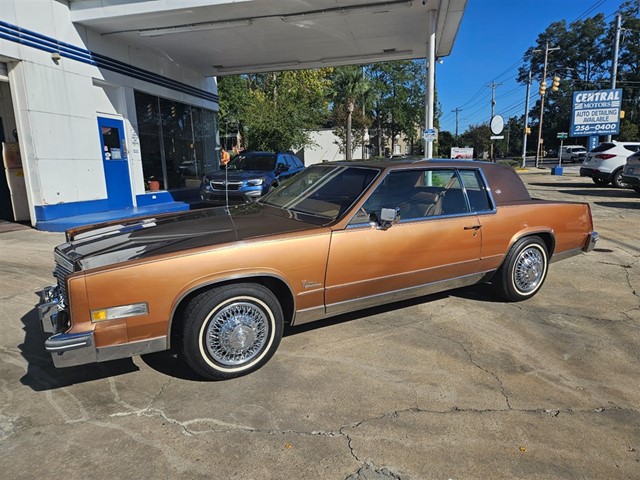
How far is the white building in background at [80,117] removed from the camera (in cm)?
880

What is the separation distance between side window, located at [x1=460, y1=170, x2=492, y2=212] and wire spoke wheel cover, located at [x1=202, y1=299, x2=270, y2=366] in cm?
250

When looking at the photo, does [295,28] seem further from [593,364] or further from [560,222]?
[593,364]

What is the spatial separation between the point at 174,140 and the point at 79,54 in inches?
172

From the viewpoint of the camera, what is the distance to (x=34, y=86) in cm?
889

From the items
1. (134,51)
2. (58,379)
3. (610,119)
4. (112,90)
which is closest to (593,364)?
(58,379)

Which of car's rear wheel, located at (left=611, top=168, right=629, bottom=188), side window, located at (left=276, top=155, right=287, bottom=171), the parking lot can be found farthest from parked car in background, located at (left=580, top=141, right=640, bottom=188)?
the parking lot

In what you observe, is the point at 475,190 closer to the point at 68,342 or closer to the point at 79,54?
the point at 68,342

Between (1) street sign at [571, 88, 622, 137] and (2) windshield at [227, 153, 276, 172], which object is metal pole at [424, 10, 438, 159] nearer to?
(2) windshield at [227, 153, 276, 172]

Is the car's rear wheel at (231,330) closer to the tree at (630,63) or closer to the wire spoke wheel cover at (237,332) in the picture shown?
the wire spoke wheel cover at (237,332)

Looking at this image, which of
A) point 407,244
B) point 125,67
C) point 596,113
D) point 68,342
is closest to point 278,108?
point 125,67

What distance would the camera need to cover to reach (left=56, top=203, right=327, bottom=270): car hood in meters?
3.05

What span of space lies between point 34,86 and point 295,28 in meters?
6.18

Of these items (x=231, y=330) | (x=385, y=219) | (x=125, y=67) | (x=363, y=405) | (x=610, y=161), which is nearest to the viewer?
(x=363, y=405)

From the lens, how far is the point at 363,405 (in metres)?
2.96
